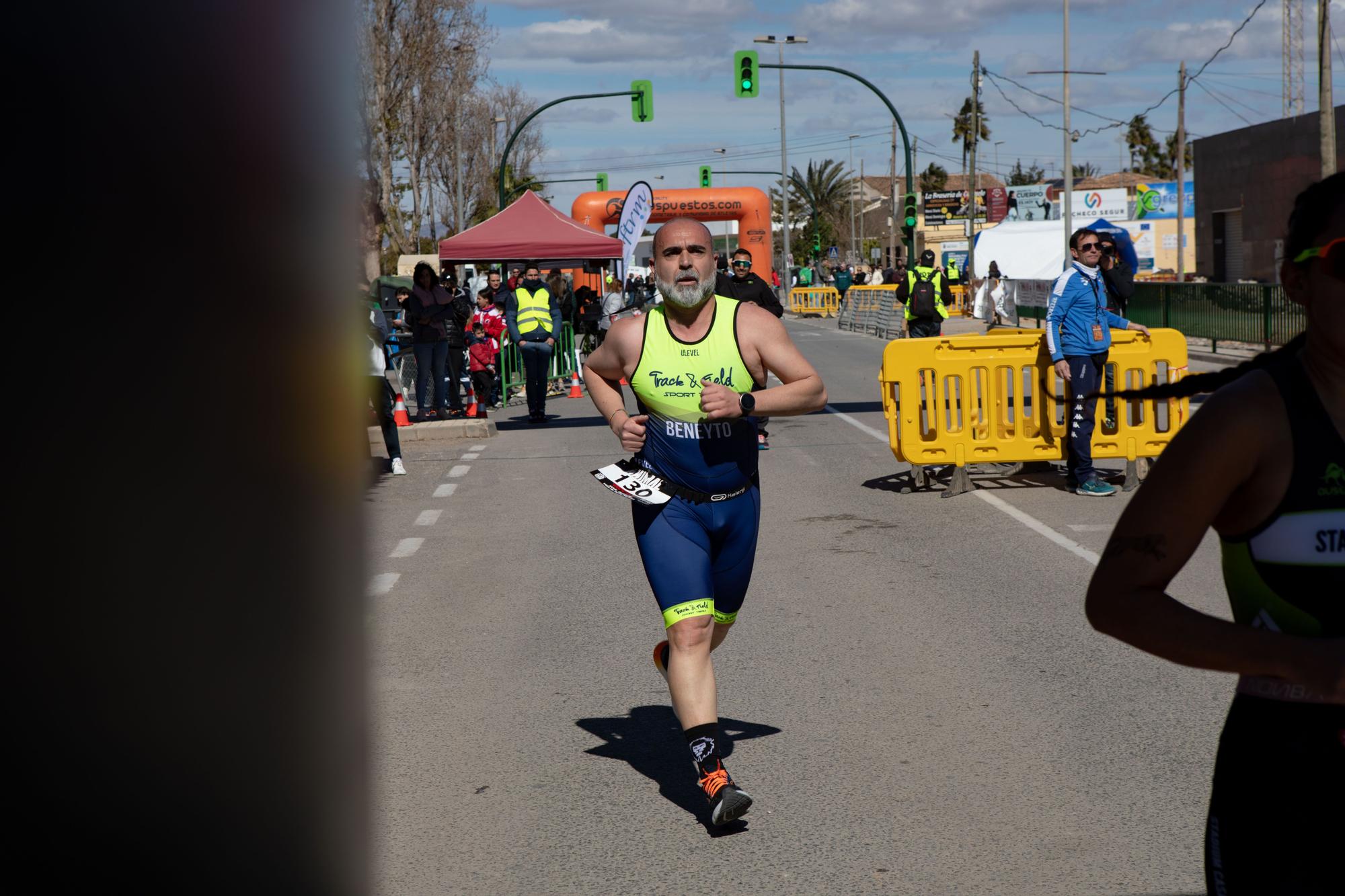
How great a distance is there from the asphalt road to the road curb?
6607 millimetres

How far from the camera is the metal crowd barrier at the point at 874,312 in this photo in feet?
115

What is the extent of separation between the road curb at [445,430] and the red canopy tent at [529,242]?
4.85 metres

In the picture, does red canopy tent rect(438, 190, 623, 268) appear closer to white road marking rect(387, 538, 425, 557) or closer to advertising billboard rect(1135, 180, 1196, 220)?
white road marking rect(387, 538, 425, 557)

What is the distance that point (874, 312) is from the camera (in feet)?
124

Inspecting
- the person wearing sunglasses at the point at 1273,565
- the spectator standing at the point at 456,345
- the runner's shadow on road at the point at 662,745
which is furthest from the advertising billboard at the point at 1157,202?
the person wearing sunglasses at the point at 1273,565

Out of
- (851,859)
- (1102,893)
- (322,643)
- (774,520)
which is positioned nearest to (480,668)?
(851,859)

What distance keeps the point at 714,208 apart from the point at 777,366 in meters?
42.1

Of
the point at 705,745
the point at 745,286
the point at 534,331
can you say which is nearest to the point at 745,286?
the point at 745,286

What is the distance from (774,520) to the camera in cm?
1033

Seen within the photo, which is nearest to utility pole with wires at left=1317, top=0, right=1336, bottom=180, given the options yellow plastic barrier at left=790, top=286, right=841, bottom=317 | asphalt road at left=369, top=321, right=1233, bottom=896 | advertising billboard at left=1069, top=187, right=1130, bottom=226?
asphalt road at left=369, top=321, right=1233, bottom=896

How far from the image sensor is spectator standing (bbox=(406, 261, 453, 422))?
1702 cm

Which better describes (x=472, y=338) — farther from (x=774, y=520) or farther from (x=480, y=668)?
(x=480, y=668)

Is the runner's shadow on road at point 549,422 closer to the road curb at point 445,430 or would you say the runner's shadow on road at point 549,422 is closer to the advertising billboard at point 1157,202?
the road curb at point 445,430

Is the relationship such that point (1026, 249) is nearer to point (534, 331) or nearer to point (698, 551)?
point (534, 331)
